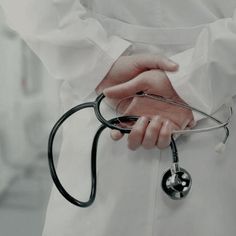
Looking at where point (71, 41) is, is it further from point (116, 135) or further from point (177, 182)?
point (177, 182)

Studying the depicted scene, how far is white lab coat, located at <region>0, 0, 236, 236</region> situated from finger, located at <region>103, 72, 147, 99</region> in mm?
63

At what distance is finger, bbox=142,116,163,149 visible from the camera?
0.87 m

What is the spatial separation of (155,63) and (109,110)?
15 centimetres

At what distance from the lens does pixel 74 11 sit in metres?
1.04

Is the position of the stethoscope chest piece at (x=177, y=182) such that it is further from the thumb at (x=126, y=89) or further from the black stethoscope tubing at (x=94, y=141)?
the thumb at (x=126, y=89)

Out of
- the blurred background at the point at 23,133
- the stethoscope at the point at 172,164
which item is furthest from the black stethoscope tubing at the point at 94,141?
the blurred background at the point at 23,133

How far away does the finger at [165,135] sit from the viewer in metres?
0.86

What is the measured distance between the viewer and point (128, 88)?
917 mm

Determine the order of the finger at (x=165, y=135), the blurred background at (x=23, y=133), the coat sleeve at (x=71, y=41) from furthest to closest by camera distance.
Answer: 1. the blurred background at (x=23, y=133)
2. the coat sleeve at (x=71, y=41)
3. the finger at (x=165, y=135)

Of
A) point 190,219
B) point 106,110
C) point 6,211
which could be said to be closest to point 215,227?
point 190,219

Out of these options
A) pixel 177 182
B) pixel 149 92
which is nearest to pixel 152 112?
pixel 149 92

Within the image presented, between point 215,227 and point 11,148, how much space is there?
0.81 m

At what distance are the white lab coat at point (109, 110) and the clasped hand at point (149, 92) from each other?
3 centimetres

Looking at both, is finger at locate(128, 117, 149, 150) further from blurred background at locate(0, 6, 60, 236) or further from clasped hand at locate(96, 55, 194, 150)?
blurred background at locate(0, 6, 60, 236)
